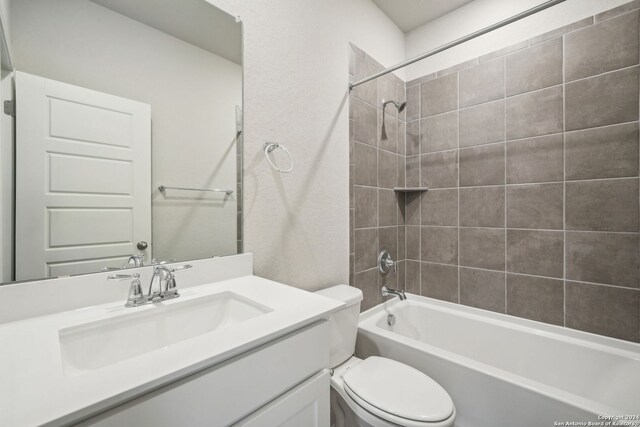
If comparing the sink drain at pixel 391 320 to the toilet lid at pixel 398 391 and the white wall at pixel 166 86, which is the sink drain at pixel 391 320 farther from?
the white wall at pixel 166 86

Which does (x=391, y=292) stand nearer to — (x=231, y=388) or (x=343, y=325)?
(x=343, y=325)

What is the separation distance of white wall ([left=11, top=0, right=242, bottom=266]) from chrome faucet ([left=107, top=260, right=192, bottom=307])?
0.36 ft

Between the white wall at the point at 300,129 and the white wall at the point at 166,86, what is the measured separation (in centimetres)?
11

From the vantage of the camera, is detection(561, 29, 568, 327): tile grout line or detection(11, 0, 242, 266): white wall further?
detection(561, 29, 568, 327): tile grout line

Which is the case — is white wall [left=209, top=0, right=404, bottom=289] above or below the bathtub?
above

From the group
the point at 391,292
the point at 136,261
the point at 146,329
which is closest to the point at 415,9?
the point at 391,292

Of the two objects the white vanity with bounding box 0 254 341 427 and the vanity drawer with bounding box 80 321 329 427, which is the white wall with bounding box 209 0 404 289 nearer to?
the white vanity with bounding box 0 254 341 427

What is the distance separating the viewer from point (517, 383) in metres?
1.11

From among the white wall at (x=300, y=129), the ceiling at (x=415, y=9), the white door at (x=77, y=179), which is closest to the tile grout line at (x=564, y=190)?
the ceiling at (x=415, y=9)

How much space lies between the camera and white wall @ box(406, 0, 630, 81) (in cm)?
157

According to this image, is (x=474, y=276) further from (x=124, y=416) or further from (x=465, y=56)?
(x=124, y=416)

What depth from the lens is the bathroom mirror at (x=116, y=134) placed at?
76 centimetres

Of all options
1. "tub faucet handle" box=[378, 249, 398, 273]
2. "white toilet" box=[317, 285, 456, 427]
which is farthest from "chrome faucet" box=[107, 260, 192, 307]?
"tub faucet handle" box=[378, 249, 398, 273]

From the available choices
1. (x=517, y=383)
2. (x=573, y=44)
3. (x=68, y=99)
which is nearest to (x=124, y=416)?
(x=68, y=99)
